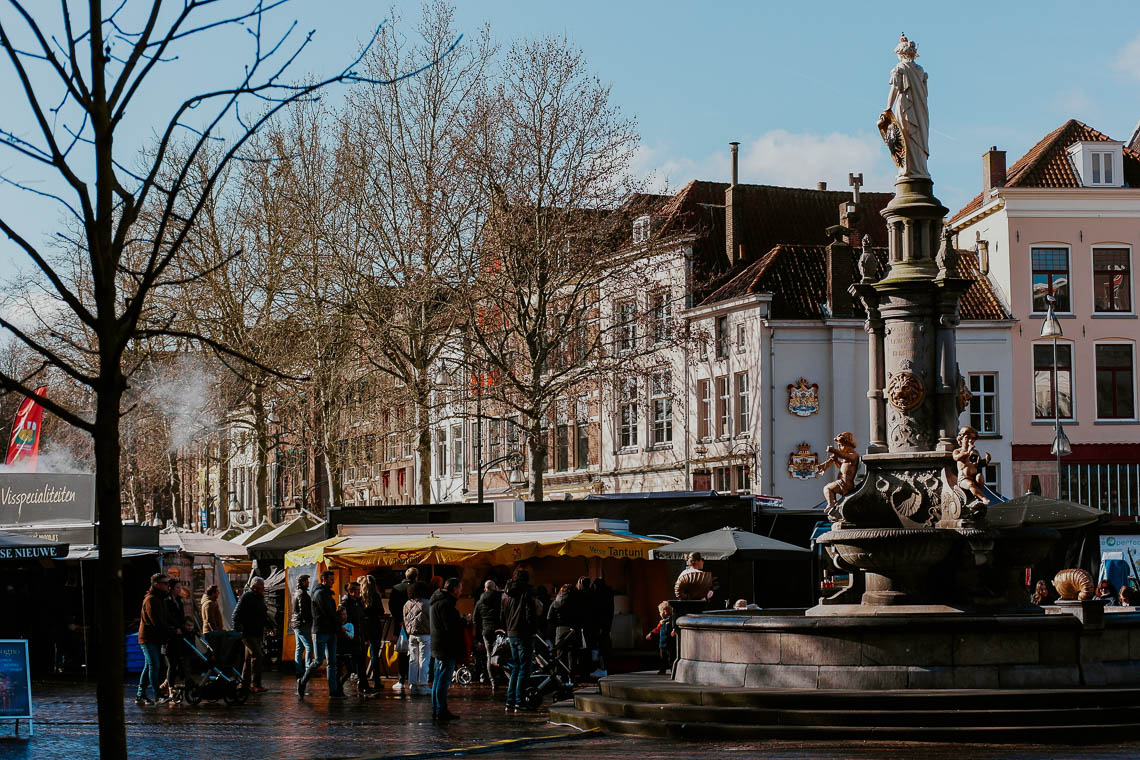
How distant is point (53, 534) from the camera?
29859 millimetres

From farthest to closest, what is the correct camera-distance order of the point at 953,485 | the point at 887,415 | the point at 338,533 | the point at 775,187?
the point at 775,187, the point at 338,533, the point at 887,415, the point at 953,485

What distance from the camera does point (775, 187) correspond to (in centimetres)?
5975

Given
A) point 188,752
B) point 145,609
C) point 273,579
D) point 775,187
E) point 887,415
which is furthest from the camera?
point 775,187

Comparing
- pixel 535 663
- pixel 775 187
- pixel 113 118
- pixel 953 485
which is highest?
pixel 775 187

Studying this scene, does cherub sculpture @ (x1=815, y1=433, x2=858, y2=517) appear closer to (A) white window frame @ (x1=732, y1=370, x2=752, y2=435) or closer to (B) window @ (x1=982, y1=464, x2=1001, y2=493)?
(B) window @ (x1=982, y1=464, x2=1001, y2=493)

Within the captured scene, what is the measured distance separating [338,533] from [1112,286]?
30068mm

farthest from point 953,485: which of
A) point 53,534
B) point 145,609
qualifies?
point 53,534

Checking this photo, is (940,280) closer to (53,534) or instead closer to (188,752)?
(188,752)

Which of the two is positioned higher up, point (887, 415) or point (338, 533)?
point (887, 415)

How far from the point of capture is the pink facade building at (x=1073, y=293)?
1949 inches

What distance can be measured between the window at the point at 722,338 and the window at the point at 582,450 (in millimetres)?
7347

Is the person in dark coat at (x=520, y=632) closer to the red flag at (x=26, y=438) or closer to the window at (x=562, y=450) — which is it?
the red flag at (x=26, y=438)

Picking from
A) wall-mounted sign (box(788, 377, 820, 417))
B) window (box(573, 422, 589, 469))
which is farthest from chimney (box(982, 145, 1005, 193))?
window (box(573, 422, 589, 469))

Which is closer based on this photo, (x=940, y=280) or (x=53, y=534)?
(x=940, y=280)
